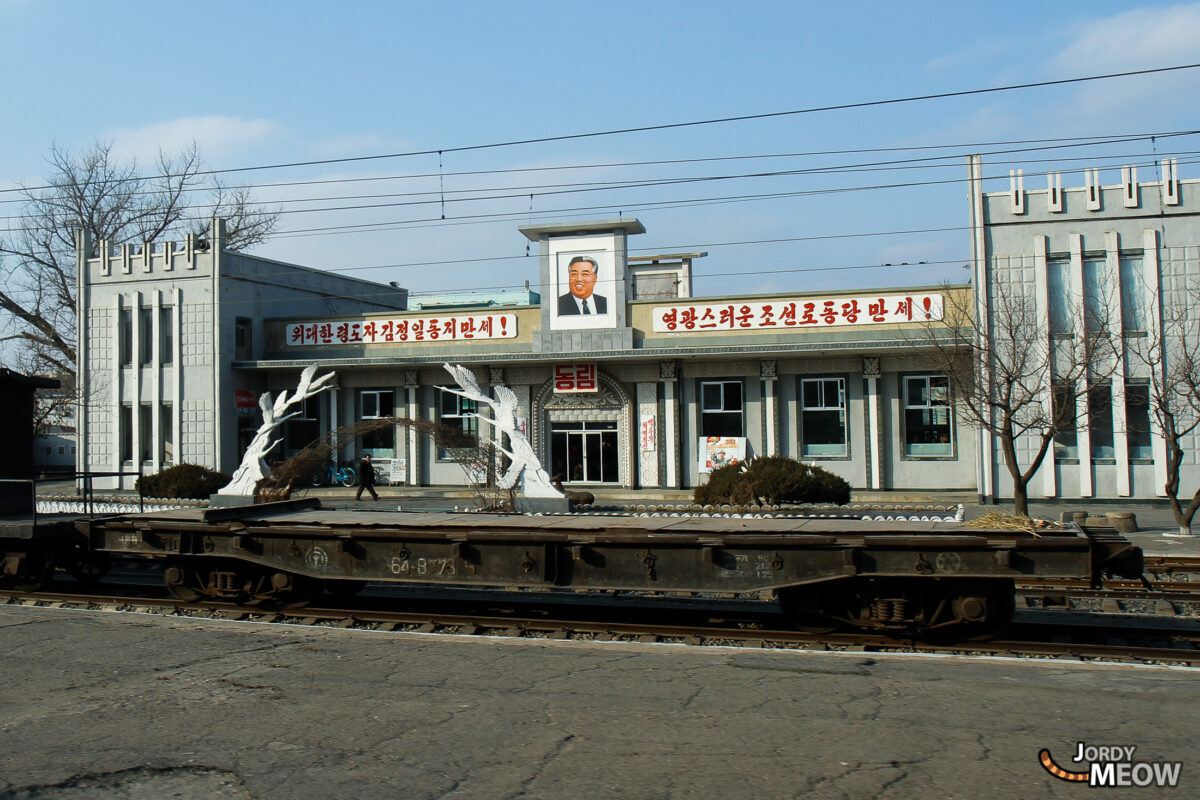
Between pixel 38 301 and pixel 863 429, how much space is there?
37502mm

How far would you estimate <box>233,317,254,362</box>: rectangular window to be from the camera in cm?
3409

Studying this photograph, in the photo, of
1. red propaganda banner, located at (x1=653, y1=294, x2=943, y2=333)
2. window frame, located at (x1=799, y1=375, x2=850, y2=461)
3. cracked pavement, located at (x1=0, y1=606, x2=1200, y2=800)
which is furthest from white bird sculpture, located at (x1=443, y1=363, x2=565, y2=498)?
window frame, located at (x1=799, y1=375, x2=850, y2=461)

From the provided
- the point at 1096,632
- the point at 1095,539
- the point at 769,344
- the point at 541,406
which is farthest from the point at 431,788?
the point at 541,406

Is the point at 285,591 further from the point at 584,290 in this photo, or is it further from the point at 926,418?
the point at 926,418

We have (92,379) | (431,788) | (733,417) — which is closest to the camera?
(431,788)

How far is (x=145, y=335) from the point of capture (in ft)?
114

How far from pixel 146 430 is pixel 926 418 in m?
26.0

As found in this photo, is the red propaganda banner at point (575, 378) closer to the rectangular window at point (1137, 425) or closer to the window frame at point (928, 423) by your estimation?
the window frame at point (928, 423)

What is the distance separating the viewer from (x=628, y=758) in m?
6.02

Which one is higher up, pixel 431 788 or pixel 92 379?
pixel 92 379

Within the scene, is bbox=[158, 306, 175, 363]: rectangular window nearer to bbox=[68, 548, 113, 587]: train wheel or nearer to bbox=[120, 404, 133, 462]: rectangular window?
bbox=[120, 404, 133, 462]: rectangular window

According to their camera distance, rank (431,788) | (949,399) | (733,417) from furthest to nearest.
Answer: (733,417)
(949,399)
(431,788)

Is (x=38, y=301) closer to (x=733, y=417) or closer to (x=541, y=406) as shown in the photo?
(x=541, y=406)

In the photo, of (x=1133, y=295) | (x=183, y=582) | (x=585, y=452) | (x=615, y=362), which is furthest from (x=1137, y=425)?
(x=183, y=582)
